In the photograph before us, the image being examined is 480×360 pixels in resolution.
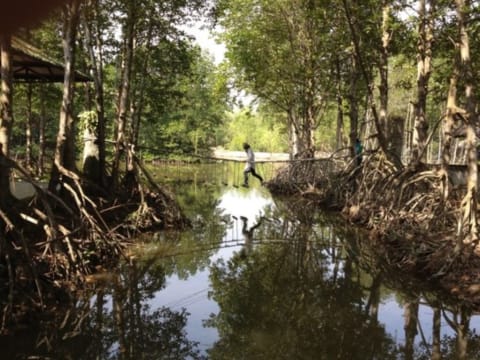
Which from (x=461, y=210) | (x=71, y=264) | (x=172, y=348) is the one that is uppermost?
(x=461, y=210)

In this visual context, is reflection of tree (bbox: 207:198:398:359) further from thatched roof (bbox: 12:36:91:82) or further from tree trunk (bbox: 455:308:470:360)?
thatched roof (bbox: 12:36:91:82)

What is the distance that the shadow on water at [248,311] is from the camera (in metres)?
5.22

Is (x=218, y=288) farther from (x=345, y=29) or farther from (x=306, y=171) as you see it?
(x=306, y=171)

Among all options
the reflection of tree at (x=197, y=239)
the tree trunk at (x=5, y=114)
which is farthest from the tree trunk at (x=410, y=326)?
the tree trunk at (x=5, y=114)

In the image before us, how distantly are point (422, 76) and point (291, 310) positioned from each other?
20.5 ft

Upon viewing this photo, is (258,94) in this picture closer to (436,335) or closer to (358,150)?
(358,150)

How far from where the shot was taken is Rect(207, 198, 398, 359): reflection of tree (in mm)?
5352

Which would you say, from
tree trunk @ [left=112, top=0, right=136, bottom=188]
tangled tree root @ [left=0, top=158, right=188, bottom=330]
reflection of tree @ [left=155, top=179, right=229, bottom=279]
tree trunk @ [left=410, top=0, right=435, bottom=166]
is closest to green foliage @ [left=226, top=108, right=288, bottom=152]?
reflection of tree @ [left=155, top=179, right=229, bottom=279]

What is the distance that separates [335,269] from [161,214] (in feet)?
15.1

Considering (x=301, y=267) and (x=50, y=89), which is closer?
(x=301, y=267)

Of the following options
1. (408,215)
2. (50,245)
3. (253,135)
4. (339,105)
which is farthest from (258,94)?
(253,135)

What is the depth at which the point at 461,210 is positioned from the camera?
23.6 ft

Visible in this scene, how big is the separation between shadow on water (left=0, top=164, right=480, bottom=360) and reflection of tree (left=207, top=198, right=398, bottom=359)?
15 millimetres

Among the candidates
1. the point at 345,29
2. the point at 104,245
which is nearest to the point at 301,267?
the point at 104,245
